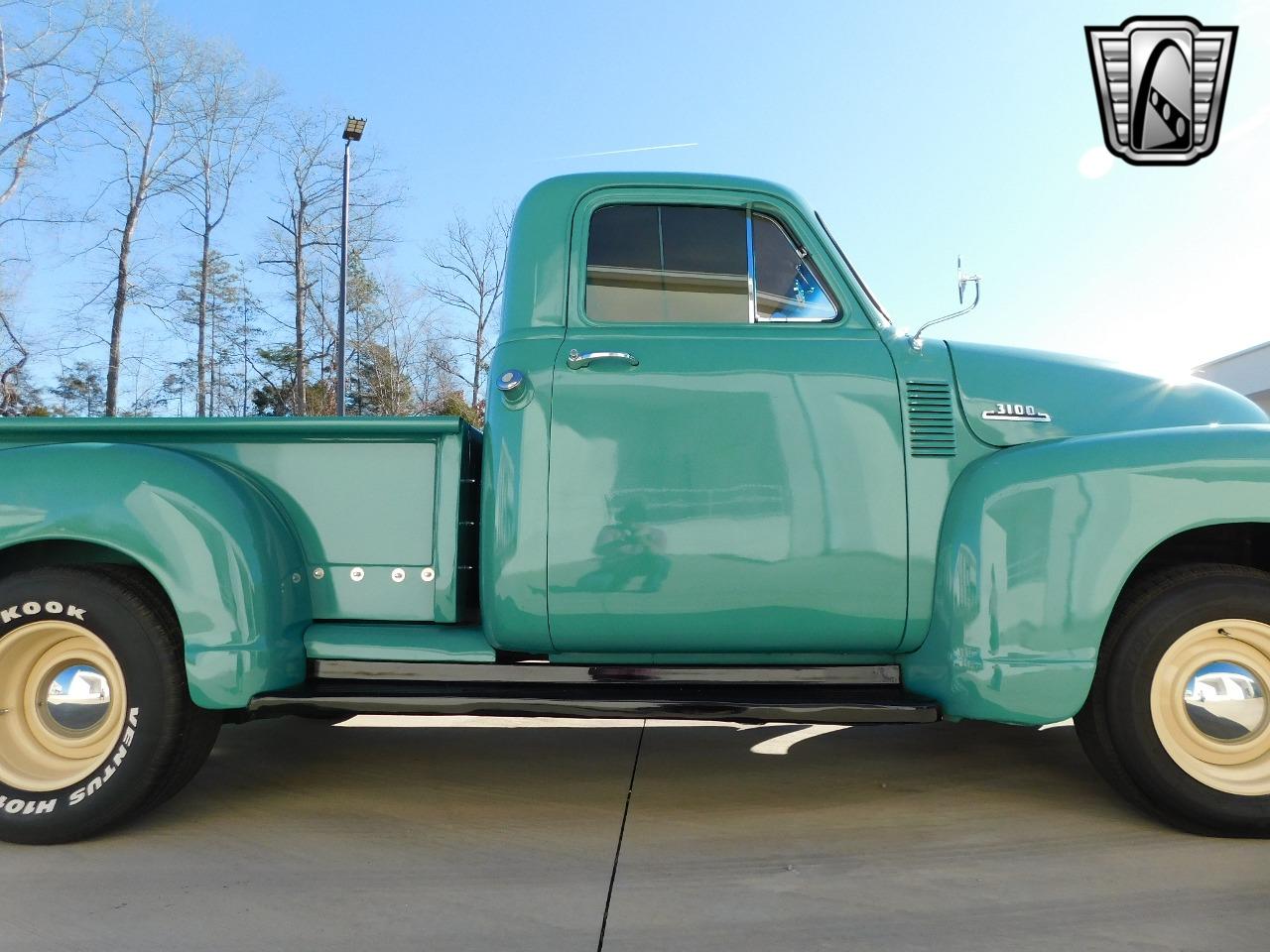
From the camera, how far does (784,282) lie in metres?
2.90

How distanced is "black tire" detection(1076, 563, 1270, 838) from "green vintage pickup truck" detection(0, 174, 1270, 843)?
0.03ft

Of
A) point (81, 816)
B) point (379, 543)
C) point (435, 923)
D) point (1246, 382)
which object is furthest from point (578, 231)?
point (1246, 382)

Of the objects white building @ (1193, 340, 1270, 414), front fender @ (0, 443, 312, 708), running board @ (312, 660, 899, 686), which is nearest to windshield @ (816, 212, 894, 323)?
running board @ (312, 660, 899, 686)

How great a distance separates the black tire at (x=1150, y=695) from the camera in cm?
246

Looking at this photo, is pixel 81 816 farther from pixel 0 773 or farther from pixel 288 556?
pixel 288 556

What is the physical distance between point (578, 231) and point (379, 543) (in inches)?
49.6

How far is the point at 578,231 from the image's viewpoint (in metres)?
2.94

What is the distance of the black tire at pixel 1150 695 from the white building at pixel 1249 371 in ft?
66.8

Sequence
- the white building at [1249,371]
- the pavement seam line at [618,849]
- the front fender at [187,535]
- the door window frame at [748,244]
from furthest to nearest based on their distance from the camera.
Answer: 1. the white building at [1249,371]
2. the door window frame at [748,244]
3. the front fender at [187,535]
4. the pavement seam line at [618,849]

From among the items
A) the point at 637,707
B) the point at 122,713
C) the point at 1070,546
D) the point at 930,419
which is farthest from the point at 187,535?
the point at 1070,546

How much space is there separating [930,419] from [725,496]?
72 centimetres

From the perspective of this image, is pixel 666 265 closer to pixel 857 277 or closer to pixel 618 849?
pixel 857 277

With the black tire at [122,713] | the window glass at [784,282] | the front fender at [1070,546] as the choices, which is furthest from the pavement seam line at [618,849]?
the window glass at [784,282]

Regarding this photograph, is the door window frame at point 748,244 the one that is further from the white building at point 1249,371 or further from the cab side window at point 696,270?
the white building at point 1249,371
